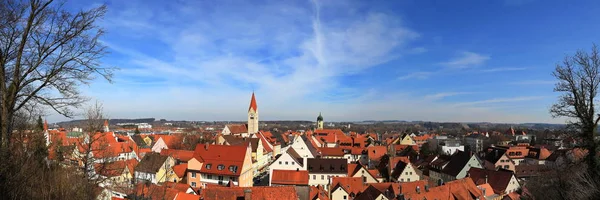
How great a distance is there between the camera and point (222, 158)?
120 feet

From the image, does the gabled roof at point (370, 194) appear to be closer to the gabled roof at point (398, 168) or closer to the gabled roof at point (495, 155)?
the gabled roof at point (398, 168)

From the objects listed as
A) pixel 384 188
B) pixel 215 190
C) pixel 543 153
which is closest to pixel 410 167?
pixel 384 188

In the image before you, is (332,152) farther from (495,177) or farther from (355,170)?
(495,177)

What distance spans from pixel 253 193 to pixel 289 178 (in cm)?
1284

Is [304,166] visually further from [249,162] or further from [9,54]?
[9,54]

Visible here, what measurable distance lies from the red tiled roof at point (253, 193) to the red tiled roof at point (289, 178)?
11616 mm

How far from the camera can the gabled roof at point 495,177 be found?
37.1 metres

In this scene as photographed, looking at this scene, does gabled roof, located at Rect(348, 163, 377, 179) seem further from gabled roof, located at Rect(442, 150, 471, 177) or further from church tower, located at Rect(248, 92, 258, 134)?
church tower, located at Rect(248, 92, 258, 134)

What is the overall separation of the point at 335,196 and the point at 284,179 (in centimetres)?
550

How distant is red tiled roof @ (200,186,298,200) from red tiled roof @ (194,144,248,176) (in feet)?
42.2

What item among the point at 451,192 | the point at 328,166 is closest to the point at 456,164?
the point at 451,192

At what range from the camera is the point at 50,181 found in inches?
273

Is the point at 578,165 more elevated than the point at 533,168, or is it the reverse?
the point at 578,165

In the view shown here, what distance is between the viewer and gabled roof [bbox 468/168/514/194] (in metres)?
37.1
